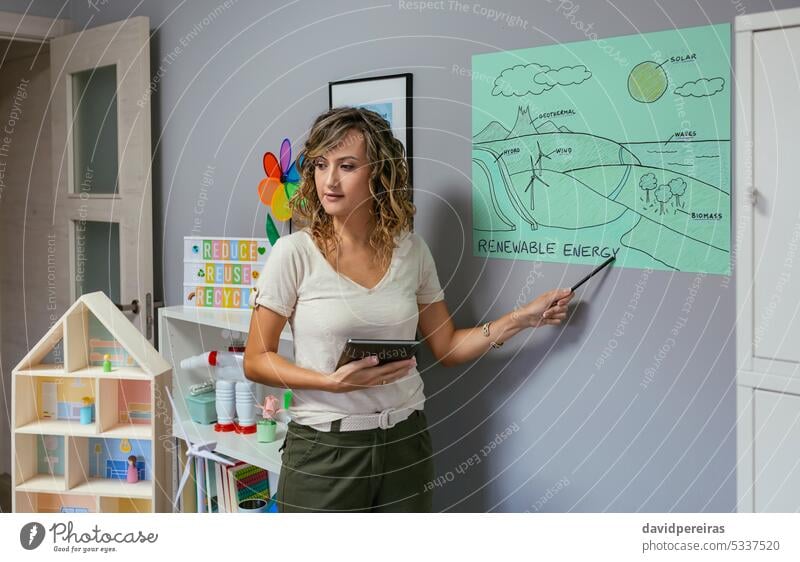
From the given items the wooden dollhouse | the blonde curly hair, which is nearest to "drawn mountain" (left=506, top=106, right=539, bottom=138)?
the blonde curly hair

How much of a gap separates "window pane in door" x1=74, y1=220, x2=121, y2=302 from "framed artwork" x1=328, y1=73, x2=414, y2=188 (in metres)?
0.96

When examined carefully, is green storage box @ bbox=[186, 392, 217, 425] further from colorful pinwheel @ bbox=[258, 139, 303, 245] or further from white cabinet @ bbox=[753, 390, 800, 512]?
white cabinet @ bbox=[753, 390, 800, 512]

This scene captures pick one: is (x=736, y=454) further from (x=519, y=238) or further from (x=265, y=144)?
(x=265, y=144)

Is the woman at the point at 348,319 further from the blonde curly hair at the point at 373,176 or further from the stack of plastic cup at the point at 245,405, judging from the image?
the stack of plastic cup at the point at 245,405

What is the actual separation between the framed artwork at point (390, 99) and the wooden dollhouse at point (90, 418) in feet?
2.21

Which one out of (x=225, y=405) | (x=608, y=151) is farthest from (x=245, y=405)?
(x=608, y=151)

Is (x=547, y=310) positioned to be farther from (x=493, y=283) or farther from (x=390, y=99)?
(x=390, y=99)

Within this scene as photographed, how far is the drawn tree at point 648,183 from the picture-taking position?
4.61ft

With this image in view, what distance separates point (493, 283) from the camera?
1.63 metres

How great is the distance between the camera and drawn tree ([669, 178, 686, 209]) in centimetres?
137

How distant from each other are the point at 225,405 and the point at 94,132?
0.92 meters

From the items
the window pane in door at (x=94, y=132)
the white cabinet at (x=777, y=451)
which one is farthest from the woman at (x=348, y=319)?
the window pane in door at (x=94, y=132)

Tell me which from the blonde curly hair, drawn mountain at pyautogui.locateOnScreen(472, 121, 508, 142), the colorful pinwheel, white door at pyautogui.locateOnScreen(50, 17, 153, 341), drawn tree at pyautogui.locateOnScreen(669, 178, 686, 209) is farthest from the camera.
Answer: white door at pyautogui.locateOnScreen(50, 17, 153, 341)
